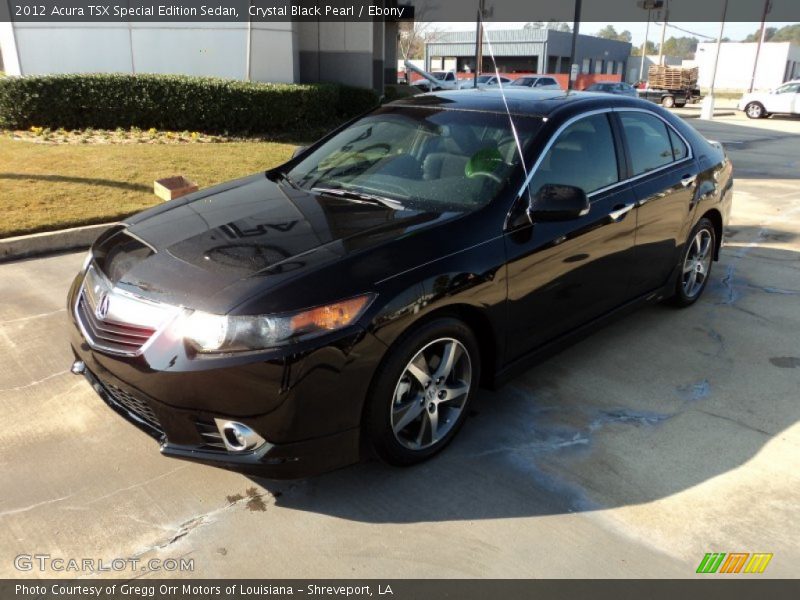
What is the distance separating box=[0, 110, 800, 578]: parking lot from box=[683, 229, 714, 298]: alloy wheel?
87 centimetres

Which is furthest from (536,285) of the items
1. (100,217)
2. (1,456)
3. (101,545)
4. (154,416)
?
(100,217)

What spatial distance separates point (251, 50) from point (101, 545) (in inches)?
521

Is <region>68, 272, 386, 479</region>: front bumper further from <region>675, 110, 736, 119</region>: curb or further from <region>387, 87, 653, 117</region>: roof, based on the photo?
<region>675, 110, 736, 119</region>: curb

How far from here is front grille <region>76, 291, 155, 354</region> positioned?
273 cm

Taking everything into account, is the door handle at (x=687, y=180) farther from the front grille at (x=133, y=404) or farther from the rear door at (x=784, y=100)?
the rear door at (x=784, y=100)

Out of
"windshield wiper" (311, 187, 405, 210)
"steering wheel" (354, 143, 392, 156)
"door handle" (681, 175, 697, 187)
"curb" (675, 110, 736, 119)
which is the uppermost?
"steering wheel" (354, 143, 392, 156)

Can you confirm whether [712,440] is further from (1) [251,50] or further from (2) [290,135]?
(1) [251,50]

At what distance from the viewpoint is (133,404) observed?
113 inches

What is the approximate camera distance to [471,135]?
383cm

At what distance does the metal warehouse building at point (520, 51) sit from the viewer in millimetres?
57750

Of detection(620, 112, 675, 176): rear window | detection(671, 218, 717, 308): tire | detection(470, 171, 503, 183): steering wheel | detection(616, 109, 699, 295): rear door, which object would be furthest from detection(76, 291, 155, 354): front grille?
detection(671, 218, 717, 308): tire

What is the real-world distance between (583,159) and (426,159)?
0.95 metres

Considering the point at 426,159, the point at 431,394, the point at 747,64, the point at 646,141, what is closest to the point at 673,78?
the point at 646,141

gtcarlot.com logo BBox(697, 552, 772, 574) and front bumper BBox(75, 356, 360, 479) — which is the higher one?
front bumper BBox(75, 356, 360, 479)
